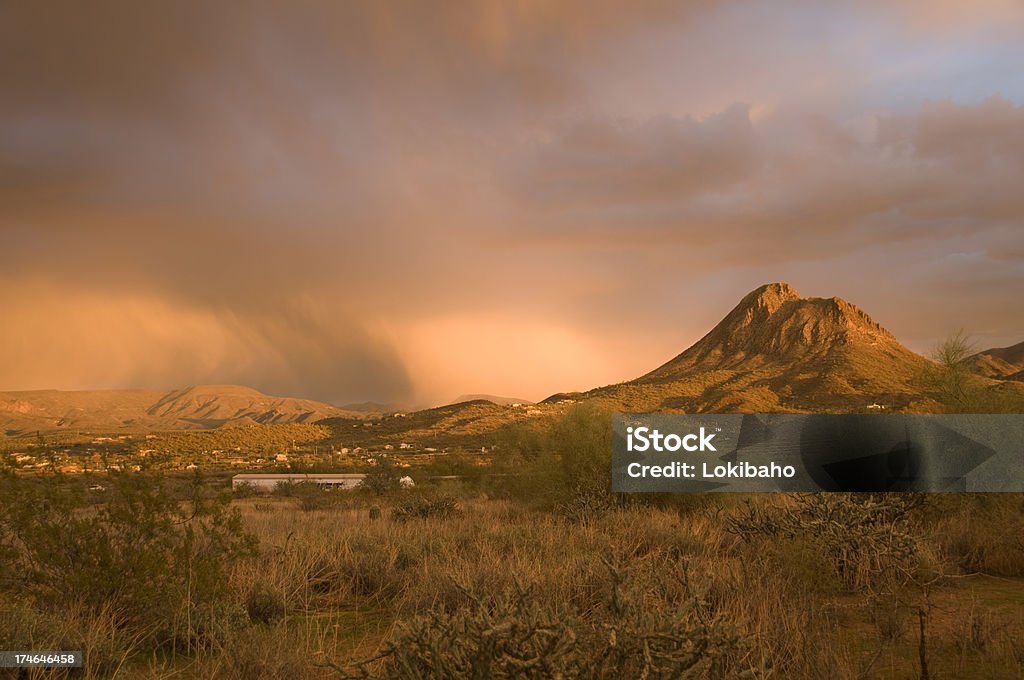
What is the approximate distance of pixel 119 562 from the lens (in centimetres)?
805

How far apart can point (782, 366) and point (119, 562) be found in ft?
277

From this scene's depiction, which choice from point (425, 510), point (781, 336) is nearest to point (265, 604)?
point (425, 510)

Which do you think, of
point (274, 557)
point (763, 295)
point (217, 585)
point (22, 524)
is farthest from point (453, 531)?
point (763, 295)

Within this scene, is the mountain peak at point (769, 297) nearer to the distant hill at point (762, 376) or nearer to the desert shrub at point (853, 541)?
the distant hill at point (762, 376)

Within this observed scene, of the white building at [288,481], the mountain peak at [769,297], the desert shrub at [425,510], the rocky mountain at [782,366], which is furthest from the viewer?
the mountain peak at [769,297]

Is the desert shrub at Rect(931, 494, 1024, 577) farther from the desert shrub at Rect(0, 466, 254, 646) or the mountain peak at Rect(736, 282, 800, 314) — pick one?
the mountain peak at Rect(736, 282, 800, 314)

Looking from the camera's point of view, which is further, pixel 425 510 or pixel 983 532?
pixel 425 510

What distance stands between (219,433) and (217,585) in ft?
326

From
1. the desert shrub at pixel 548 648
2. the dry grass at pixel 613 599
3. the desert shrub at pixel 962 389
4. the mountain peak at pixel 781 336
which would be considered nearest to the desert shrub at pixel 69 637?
the dry grass at pixel 613 599

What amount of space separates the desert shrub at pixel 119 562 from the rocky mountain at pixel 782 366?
46.7 m

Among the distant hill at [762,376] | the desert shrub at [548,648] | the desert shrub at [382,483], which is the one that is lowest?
the desert shrub at [382,483]

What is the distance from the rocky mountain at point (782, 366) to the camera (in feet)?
221

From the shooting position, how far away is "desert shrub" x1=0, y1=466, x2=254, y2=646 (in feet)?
25.6

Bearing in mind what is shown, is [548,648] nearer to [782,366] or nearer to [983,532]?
[983,532]
